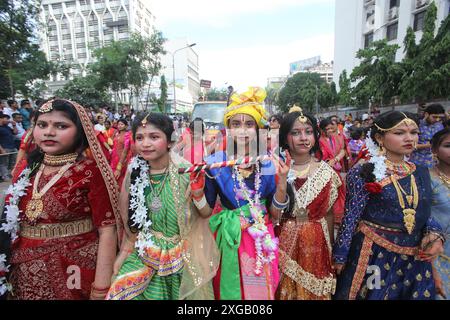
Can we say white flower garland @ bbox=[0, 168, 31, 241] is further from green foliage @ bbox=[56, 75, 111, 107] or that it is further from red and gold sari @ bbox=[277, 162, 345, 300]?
green foliage @ bbox=[56, 75, 111, 107]

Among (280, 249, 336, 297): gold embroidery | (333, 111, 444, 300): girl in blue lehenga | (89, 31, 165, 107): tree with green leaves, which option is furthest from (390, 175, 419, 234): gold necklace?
(89, 31, 165, 107): tree with green leaves

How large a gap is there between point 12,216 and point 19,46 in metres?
12.6

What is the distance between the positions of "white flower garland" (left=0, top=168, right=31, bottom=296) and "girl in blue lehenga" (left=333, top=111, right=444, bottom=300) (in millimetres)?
2288

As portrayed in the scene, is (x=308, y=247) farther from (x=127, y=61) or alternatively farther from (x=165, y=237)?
(x=127, y=61)

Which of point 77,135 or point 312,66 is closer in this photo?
point 77,135

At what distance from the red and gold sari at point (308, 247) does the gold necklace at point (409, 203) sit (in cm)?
47

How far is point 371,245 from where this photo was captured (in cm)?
216

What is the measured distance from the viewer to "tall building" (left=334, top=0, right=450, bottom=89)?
25938mm

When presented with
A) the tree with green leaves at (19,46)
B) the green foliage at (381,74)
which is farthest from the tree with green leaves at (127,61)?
the green foliage at (381,74)

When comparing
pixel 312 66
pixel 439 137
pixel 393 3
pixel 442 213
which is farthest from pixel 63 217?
pixel 312 66

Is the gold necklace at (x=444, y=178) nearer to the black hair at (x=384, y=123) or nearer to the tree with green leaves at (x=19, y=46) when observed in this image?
the black hair at (x=384, y=123)

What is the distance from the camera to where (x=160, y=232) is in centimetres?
204
